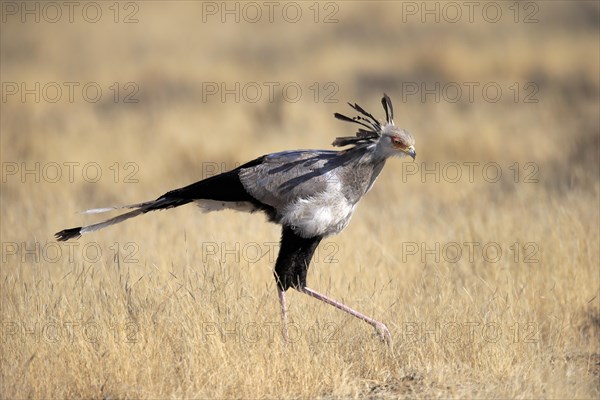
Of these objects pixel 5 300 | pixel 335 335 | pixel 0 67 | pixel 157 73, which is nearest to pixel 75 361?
pixel 5 300

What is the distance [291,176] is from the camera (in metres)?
5.32

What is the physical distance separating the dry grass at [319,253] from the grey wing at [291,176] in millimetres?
632

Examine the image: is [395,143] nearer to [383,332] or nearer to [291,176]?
[291,176]

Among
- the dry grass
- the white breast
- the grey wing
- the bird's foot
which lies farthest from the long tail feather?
the bird's foot

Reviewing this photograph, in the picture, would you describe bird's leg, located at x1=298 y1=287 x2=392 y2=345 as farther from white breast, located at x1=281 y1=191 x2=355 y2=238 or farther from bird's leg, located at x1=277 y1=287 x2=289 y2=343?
white breast, located at x1=281 y1=191 x2=355 y2=238

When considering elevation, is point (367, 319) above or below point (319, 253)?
below

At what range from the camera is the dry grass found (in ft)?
15.5

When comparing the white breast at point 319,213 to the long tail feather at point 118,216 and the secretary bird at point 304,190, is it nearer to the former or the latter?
the secretary bird at point 304,190

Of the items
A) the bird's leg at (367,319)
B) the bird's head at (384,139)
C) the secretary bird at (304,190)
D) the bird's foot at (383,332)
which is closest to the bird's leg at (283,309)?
the secretary bird at (304,190)

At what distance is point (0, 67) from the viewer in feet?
56.5

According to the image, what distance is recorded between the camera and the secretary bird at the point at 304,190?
5.25 m

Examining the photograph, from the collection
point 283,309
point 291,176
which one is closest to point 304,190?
point 291,176

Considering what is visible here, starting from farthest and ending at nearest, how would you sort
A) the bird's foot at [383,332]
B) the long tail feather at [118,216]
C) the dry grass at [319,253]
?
the long tail feather at [118,216] < the bird's foot at [383,332] < the dry grass at [319,253]

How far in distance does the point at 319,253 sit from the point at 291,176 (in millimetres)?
1884
